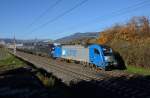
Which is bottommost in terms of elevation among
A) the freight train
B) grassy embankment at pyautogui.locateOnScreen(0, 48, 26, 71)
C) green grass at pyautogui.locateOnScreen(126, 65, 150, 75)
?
grassy embankment at pyautogui.locateOnScreen(0, 48, 26, 71)

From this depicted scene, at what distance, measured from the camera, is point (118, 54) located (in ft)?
120

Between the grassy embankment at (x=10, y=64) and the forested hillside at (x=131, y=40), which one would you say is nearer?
the forested hillside at (x=131, y=40)

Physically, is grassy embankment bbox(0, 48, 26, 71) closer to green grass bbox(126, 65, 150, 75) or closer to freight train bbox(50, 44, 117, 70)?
freight train bbox(50, 44, 117, 70)

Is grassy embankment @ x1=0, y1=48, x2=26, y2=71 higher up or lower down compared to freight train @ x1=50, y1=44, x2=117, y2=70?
lower down

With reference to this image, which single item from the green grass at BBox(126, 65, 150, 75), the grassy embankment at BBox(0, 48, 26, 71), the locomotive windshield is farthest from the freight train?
the grassy embankment at BBox(0, 48, 26, 71)

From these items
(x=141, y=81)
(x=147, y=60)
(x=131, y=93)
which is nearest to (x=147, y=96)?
(x=131, y=93)

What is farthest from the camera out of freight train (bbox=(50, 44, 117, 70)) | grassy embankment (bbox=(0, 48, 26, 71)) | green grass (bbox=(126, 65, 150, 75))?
grassy embankment (bbox=(0, 48, 26, 71))

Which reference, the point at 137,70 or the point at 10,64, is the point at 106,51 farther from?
the point at 10,64

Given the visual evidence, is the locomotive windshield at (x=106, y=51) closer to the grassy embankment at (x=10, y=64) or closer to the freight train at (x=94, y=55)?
the freight train at (x=94, y=55)

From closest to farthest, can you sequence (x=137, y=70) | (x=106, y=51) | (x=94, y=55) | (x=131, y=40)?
(x=137, y=70)
(x=106, y=51)
(x=94, y=55)
(x=131, y=40)

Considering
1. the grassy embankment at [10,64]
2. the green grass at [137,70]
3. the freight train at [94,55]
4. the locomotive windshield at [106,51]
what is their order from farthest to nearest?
1. the grassy embankment at [10,64]
2. the locomotive windshield at [106,51]
3. the freight train at [94,55]
4. the green grass at [137,70]

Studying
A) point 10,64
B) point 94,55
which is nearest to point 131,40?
point 94,55

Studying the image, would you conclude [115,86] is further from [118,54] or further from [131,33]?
[131,33]

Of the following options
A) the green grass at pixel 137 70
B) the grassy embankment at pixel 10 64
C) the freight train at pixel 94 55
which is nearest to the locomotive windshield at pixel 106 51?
the freight train at pixel 94 55
